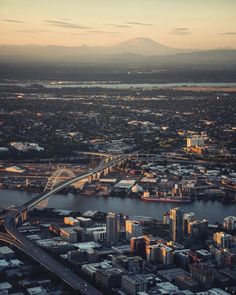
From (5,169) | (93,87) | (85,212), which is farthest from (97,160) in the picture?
(93,87)

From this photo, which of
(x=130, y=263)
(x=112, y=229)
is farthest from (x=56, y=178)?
(x=130, y=263)

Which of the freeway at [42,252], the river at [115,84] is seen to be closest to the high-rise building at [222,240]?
the freeway at [42,252]

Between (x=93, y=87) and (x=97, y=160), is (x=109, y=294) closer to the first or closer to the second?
(x=97, y=160)

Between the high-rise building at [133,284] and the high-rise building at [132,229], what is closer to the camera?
the high-rise building at [133,284]

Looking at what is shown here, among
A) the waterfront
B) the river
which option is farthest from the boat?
the river

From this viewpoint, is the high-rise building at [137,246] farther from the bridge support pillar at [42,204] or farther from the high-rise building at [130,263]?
the bridge support pillar at [42,204]

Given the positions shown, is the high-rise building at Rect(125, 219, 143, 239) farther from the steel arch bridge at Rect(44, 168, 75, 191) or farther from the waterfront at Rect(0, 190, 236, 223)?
the steel arch bridge at Rect(44, 168, 75, 191)
